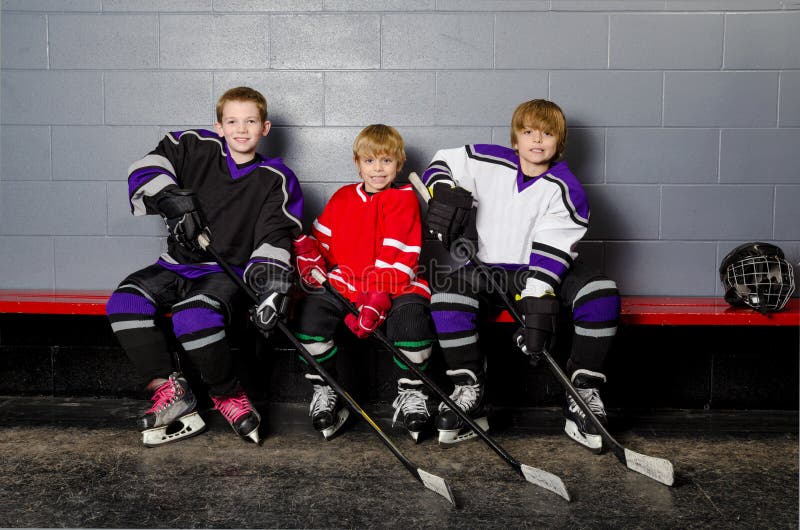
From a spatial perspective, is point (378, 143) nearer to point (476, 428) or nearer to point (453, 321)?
point (453, 321)

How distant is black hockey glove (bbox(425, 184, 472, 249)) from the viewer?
91.4 inches

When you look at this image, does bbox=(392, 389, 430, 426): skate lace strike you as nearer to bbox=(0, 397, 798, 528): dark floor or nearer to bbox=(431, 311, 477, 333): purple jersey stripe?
bbox=(0, 397, 798, 528): dark floor

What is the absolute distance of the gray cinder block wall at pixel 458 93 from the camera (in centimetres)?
269

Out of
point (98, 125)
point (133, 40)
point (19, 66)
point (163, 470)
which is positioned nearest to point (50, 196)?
point (98, 125)

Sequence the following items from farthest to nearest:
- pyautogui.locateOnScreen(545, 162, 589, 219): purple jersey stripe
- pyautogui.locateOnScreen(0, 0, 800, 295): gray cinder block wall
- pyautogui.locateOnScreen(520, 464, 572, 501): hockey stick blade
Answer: pyautogui.locateOnScreen(0, 0, 800, 295): gray cinder block wall, pyautogui.locateOnScreen(545, 162, 589, 219): purple jersey stripe, pyautogui.locateOnScreen(520, 464, 572, 501): hockey stick blade

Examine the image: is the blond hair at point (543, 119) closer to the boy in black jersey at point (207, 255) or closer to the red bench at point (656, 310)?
the red bench at point (656, 310)

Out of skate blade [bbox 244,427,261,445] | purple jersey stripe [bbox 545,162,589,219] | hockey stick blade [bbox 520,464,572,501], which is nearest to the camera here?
hockey stick blade [bbox 520,464,572,501]

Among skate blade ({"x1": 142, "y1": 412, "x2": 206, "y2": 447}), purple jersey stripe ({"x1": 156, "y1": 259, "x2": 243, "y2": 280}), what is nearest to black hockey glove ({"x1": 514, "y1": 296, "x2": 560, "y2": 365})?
purple jersey stripe ({"x1": 156, "y1": 259, "x2": 243, "y2": 280})

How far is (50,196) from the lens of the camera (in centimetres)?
282

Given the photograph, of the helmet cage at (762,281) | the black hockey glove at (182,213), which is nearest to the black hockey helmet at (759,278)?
the helmet cage at (762,281)

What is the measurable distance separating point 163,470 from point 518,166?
1.57 metres

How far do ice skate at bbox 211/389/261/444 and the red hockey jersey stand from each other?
20.2 inches

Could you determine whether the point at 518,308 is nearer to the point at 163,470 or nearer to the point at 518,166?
the point at 518,166

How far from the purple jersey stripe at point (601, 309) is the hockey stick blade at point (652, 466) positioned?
43 centimetres
